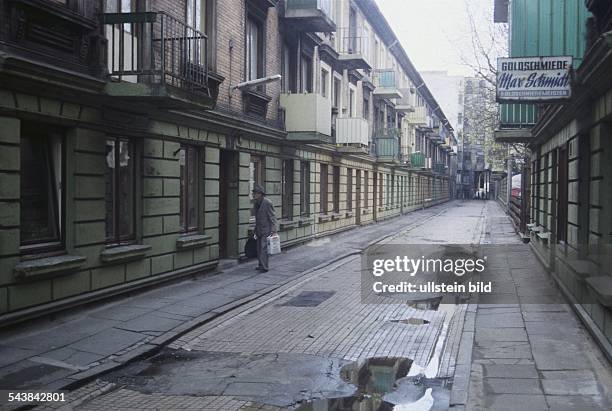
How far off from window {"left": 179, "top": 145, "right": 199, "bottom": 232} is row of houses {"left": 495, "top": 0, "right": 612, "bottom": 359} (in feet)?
20.8

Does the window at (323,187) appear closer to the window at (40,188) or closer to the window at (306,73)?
the window at (306,73)

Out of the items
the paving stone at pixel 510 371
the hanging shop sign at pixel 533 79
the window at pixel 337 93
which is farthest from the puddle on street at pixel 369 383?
the window at pixel 337 93

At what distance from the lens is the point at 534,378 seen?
6.13m

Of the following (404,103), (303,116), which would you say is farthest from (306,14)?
(404,103)

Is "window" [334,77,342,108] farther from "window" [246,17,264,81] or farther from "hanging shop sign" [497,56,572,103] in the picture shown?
"hanging shop sign" [497,56,572,103]

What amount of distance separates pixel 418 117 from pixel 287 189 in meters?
28.5

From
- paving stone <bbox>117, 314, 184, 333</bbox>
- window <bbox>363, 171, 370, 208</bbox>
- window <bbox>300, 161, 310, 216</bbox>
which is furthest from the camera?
window <bbox>363, 171, 370, 208</bbox>

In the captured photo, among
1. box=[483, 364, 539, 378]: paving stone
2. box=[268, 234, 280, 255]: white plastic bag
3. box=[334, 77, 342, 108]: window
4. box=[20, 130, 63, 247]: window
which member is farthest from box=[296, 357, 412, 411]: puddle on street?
box=[334, 77, 342, 108]: window

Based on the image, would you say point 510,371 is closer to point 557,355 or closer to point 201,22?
point 557,355

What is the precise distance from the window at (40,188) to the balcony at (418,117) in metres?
36.3

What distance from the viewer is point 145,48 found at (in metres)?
9.86

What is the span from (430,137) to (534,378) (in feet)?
167

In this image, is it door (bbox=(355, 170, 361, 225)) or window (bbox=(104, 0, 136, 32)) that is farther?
door (bbox=(355, 170, 361, 225))

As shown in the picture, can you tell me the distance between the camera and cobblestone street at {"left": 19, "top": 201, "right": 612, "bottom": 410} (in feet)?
18.5
